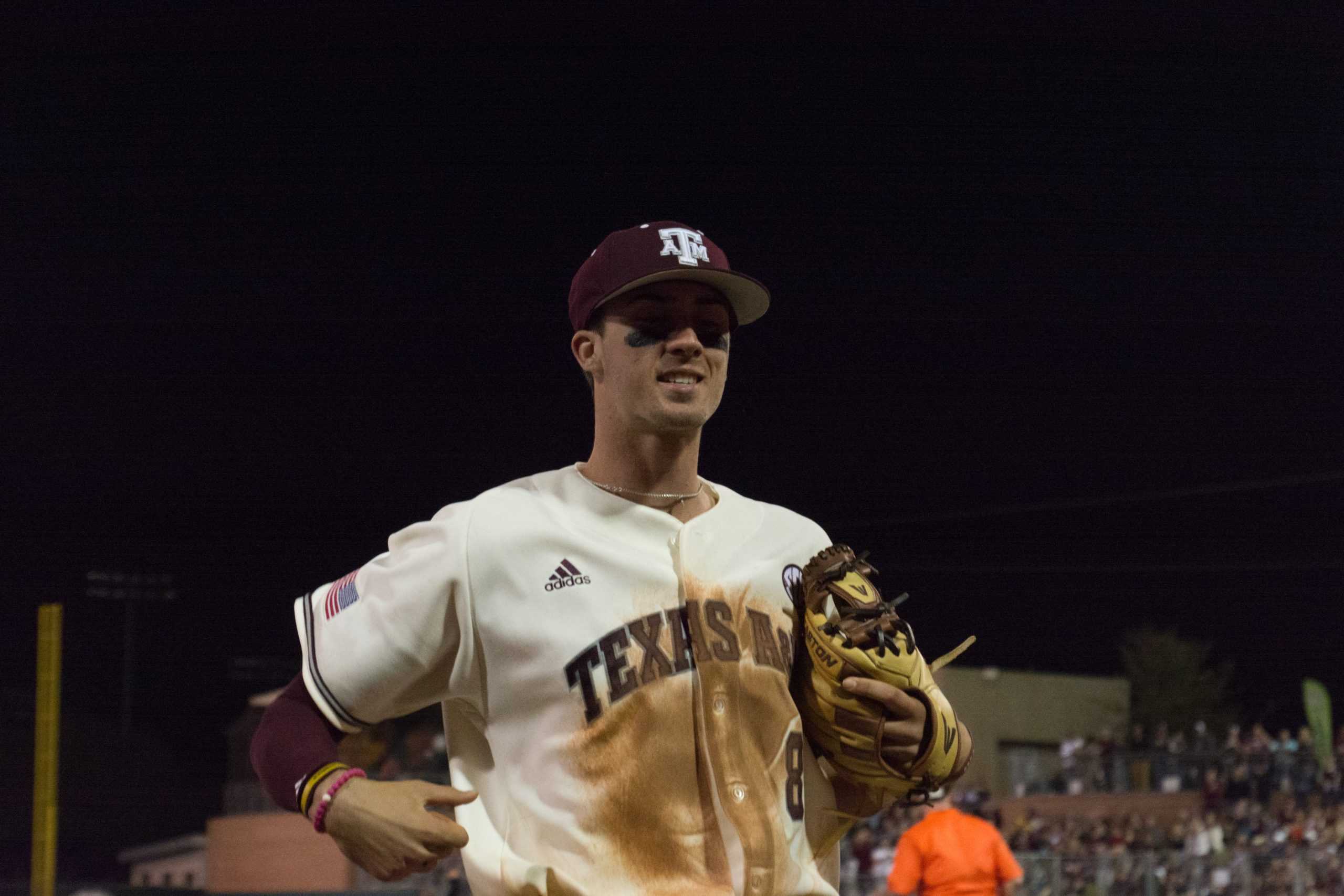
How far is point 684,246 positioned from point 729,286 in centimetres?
12

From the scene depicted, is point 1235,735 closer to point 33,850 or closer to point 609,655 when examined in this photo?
point 33,850

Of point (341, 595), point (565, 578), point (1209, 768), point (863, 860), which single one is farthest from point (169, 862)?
point (565, 578)

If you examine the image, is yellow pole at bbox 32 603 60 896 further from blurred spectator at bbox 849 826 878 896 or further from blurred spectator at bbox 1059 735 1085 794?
blurred spectator at bbox 1059 735 1085 794

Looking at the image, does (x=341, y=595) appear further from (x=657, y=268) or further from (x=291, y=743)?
(x=657, y=268)

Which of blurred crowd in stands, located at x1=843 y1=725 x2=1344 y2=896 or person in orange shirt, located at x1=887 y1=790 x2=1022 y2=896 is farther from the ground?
blurred crowd in stands, located at x1=843 y1=725 x2=1344 y2=896

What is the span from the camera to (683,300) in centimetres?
294

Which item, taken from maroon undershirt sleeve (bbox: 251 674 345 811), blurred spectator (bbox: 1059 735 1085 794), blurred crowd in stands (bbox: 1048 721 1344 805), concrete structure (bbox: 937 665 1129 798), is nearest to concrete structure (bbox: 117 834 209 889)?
concrete structure (bbox: 937 665 1129 798)

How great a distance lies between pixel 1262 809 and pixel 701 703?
17.1 m

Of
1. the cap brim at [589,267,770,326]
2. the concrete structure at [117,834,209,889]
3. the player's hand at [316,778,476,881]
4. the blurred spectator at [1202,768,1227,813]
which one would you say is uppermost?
the concrete structure at [117,834,209,889]

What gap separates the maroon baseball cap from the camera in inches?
114

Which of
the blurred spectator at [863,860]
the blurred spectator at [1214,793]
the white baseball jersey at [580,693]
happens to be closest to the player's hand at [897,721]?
the white baseball jersey at [580,693]

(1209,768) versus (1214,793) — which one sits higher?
(1209,768)

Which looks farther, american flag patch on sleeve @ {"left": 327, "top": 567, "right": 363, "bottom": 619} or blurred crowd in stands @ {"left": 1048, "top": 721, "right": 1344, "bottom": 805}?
blurred crowd in stands @ {"left": 1048, "top": 721, "right": 1344, "bottom": 805}

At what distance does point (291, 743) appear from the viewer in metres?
2.70
